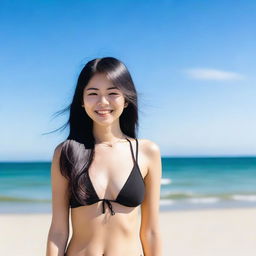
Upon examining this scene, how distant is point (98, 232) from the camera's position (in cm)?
248

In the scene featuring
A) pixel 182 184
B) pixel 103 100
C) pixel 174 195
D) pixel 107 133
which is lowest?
pixel 182 184

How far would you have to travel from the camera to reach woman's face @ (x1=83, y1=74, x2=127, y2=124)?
2.47 metres

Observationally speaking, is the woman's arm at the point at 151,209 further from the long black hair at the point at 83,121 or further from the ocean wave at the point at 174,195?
the ocean wave at the point at 174,195

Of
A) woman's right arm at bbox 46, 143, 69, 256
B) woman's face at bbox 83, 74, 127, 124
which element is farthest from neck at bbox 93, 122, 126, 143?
woman's right arm at bbox 46, 143, 69, 256

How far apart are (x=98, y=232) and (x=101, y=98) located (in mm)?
686

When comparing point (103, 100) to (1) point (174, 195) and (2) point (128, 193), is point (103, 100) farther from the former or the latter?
(1) point (174, 195)

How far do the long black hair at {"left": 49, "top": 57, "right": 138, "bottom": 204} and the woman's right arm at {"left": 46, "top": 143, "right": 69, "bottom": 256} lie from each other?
0.11 feet

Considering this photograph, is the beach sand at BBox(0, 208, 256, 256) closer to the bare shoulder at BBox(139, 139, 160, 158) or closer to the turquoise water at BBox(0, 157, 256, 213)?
the bare shoulder at BBox(139, 139, 160, 158)

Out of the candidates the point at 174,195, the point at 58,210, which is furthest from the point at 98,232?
the point at 174,195

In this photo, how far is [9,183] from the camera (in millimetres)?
29656

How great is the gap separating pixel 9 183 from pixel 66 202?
28.2 metres

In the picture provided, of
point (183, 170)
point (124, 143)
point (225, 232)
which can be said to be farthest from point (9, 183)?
point (124, 143)

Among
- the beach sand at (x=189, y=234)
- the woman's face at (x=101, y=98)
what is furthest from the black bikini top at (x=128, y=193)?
the beach sand at (x=189, y=234)

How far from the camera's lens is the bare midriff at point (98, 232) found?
2469mm
